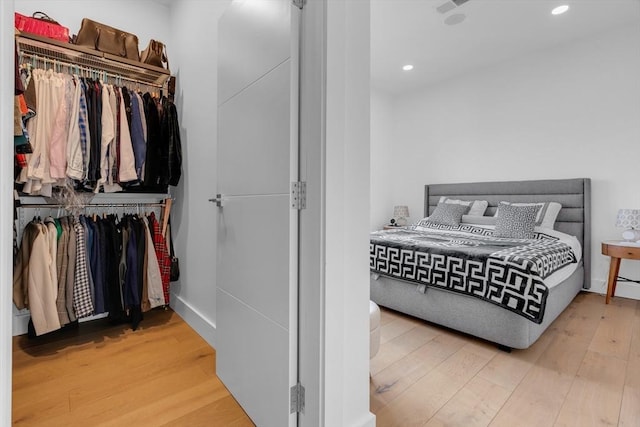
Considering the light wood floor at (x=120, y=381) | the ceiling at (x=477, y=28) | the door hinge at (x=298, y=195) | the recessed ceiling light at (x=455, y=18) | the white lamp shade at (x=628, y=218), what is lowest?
the light wood floor at (x=120, y=381)

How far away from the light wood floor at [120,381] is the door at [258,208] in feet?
0.63

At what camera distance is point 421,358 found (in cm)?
193

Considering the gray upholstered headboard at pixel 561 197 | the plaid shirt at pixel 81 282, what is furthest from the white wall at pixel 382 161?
the plaid shirt at pixel 81 282

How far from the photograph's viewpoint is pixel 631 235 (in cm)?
292

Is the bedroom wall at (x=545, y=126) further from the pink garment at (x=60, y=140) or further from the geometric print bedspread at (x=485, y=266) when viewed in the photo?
the pink garment at (x=60, y=140)

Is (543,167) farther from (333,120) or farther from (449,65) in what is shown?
(333,120)

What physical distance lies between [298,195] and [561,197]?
374cm

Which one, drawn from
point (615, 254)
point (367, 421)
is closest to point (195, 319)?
point (367, 421)

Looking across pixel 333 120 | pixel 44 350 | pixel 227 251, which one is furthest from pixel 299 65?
pixel 44 350

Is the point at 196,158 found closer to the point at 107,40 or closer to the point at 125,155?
the point at 125,155

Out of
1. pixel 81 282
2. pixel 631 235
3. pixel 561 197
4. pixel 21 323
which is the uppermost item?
pixel 561 197

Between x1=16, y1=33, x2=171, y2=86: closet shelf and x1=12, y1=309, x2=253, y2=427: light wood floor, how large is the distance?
1966 mm

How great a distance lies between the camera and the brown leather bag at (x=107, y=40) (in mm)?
2137

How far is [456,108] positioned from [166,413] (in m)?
4.84
